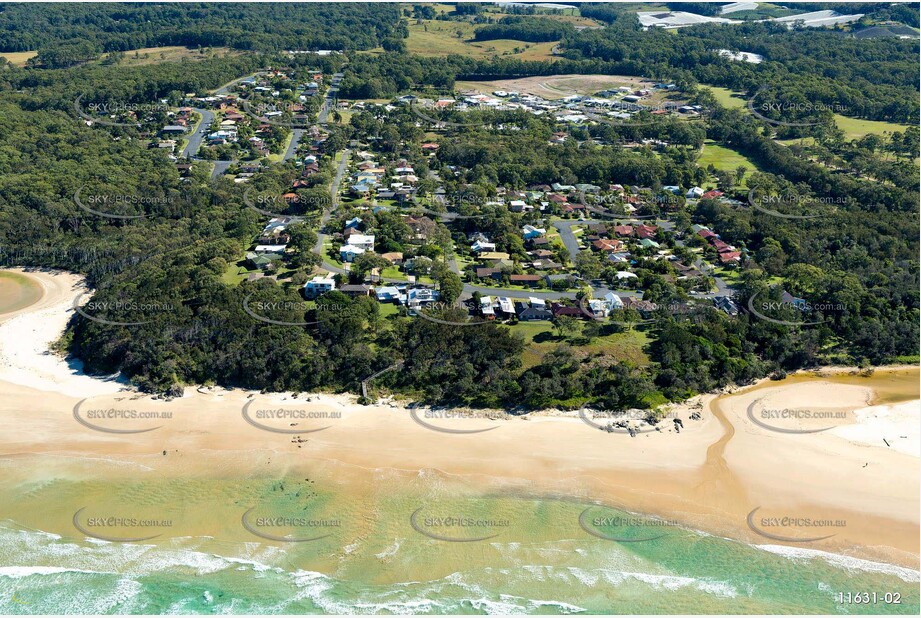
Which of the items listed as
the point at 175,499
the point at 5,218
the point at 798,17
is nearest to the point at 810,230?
the point at 175,499

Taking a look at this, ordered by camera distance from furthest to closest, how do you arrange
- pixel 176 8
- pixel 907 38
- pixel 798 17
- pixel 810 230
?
pixel 176 8 < pixel 798 17 < pixel 907 38 < pixel 810 230

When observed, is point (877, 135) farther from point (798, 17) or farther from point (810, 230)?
point (798, 17)

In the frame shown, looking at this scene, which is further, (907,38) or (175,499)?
(907,38)
